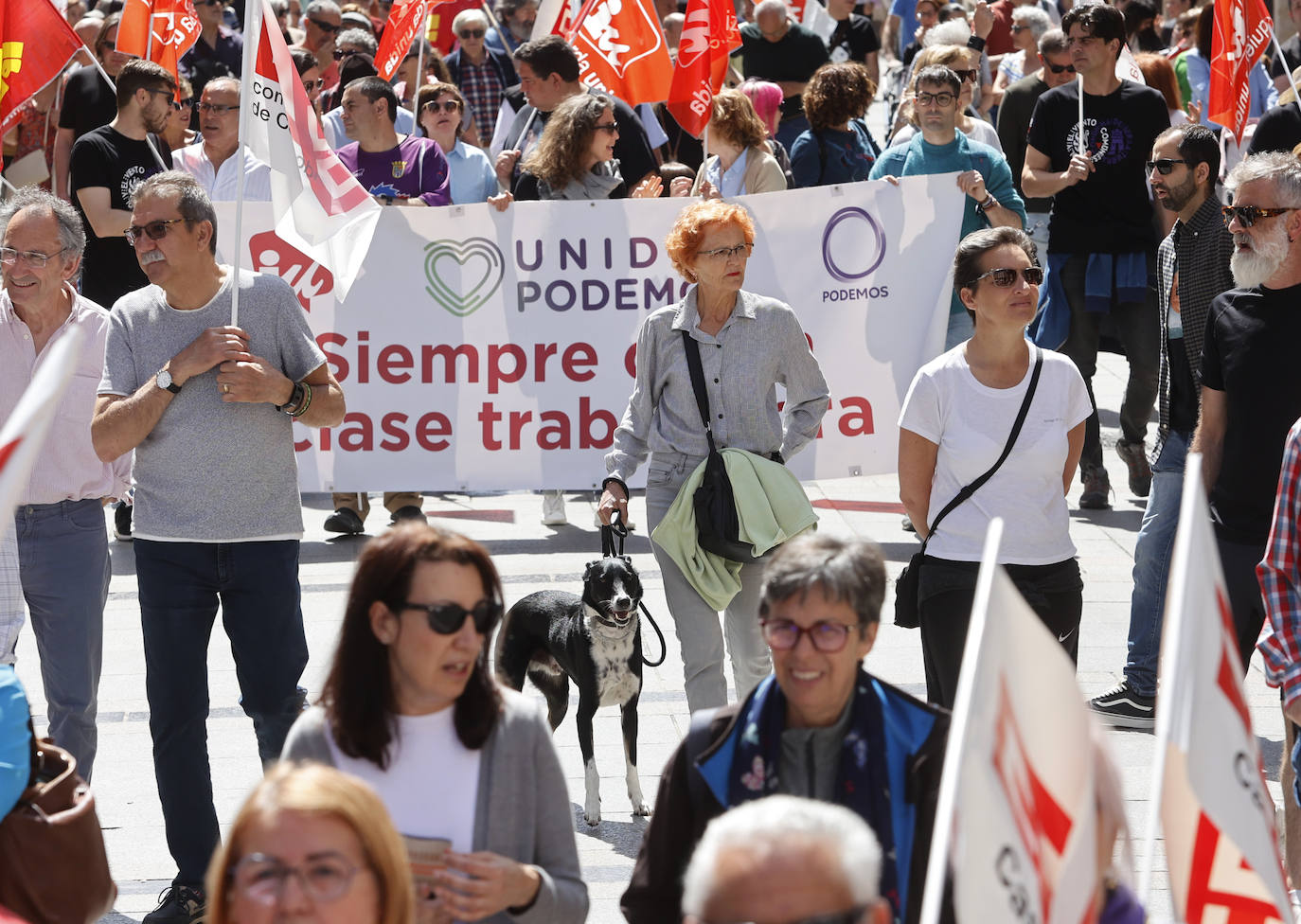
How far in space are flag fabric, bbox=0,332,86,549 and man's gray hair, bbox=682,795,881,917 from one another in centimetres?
108

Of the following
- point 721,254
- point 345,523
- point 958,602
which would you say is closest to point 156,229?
point 721,254

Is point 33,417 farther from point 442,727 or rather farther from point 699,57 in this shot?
point 699,57

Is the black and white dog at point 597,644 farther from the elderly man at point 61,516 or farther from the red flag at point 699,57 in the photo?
the red flag at point 699,57

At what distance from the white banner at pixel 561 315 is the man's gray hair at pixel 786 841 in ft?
21.7

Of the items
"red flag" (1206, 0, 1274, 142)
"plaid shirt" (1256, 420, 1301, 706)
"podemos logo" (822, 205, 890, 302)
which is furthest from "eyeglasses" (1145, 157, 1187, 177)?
"podemos logo" (822, 205, 890, 302)

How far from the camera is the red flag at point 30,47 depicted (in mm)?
7422

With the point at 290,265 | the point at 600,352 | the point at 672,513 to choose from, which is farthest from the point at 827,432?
the point at 672,513

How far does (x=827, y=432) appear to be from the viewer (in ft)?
30.4

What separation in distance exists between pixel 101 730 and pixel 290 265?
312 cm

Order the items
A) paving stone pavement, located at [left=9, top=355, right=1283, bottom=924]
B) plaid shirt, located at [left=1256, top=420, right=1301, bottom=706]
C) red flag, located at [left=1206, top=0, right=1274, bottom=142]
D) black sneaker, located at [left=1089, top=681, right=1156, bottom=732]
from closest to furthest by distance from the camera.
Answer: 1. plaid shirt, located at [left=1256, top=420, right=1301, bottom=706]
2. paving stone pavement, located at [left=9, top=355, right=1283, bottom=924]
3. black sneaker, located at [left=1089, top=681, right=1156, bottom=732]
4. red flag, located at [left=1206, top=0, right=1274, bottom=142]

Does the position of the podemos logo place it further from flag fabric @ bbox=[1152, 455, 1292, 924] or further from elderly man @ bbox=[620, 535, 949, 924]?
flag fabric @ bbox=[1152, 455, 1292, 924]

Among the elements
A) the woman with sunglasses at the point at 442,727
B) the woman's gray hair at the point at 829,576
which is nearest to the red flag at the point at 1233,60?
the woman's gray hair at the point at 829,576

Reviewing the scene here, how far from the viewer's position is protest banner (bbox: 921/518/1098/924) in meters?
2.38

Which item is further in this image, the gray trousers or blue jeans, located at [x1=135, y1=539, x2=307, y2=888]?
the gray trousers
